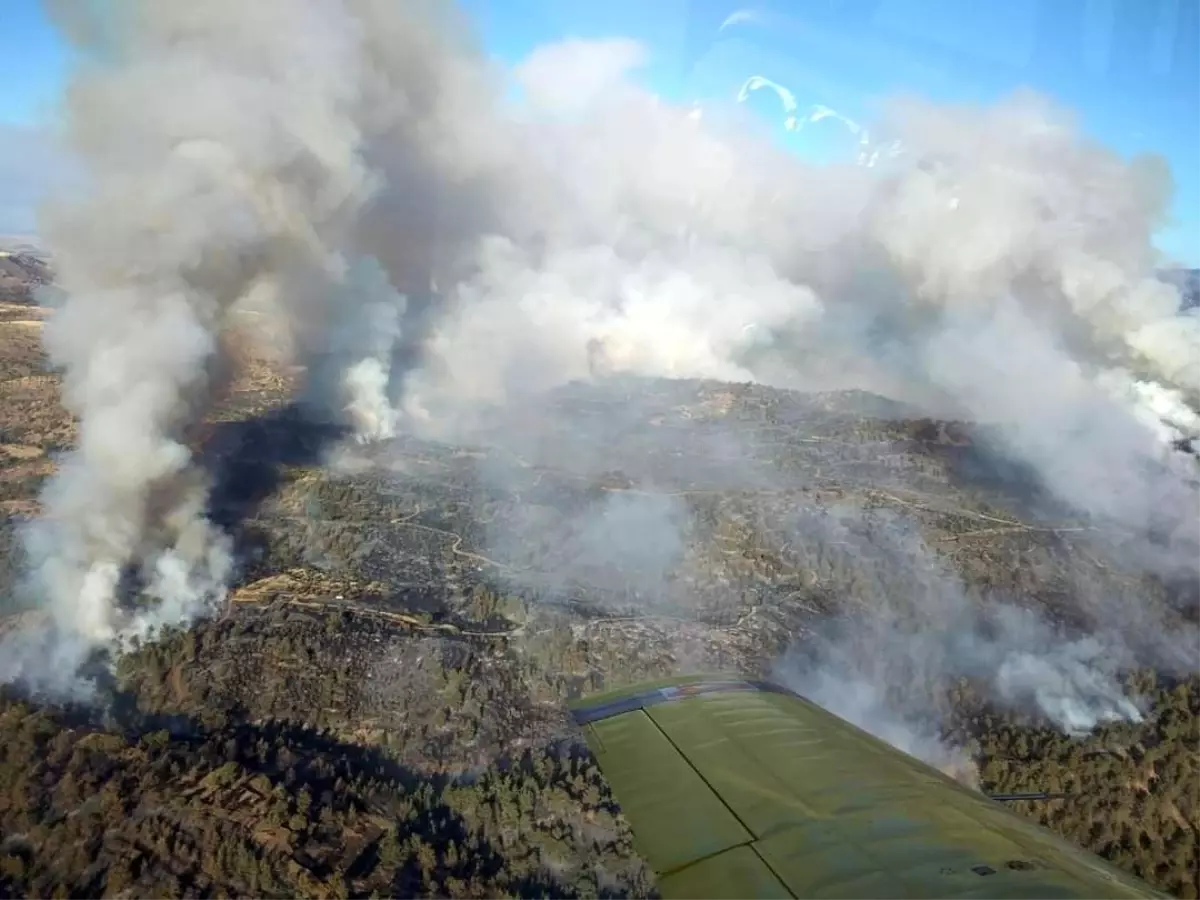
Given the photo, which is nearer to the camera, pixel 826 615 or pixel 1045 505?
pixel 826 615

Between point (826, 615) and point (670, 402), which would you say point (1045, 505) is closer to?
point (826, 615)

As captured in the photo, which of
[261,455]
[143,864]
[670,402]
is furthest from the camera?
[670,402]

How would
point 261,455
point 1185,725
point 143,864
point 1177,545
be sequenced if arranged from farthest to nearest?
point 261,455, point 1177,545, point 1185,725, point 143,864

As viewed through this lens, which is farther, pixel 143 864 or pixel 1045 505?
pixel 1045 505

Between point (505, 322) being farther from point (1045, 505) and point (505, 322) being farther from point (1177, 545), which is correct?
point (1177, 545)

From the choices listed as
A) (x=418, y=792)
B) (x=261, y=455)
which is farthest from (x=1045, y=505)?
(x=261, y=455)

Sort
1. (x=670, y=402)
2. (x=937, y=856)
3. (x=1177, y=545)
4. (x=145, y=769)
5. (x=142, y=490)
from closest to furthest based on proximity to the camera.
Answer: (x=937, y=856) < (x=145, y=769) < (x=142, y=490) < (x=1177, y=545) < (x=670, y=402)

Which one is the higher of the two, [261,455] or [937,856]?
[937,856]

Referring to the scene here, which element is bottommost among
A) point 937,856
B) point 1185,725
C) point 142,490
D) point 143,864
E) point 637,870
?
point 143,864

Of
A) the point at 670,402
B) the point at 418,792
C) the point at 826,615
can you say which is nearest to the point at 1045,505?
the point at 826,615
